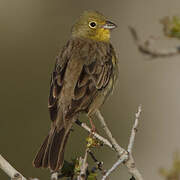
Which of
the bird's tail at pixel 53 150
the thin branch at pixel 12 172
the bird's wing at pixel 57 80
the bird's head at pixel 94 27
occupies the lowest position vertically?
the bird's tail at pixel 53 150

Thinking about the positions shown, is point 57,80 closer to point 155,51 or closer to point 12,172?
point 155,51

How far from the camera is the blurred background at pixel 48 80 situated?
34.9 feet

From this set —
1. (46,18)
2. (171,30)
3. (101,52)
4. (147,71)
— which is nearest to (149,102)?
(147,71)

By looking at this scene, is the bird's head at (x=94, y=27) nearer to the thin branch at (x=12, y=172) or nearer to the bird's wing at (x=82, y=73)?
the bird's wing at (x=82, y=73)

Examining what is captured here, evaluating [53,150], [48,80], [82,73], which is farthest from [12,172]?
[48,80]

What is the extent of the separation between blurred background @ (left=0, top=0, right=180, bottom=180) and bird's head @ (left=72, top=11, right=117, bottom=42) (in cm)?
375

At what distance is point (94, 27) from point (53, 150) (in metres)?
1.95

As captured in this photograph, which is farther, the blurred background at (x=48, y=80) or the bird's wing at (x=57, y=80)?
the blurred background at (x=48, y=80)

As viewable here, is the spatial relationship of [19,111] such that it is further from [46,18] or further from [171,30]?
[171,30]

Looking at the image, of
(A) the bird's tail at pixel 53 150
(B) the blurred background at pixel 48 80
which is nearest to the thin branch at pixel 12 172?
(A) the bird's tail at pixel 53 150

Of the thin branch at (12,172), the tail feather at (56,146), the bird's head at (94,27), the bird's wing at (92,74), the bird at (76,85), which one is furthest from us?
the bird's head at (94,27)

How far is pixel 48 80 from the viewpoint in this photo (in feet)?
39.2

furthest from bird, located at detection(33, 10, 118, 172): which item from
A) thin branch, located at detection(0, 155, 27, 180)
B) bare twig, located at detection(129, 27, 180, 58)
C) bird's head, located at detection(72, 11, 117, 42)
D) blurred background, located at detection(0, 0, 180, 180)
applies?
blurred background, located at detection(0, 0, 180, 180)

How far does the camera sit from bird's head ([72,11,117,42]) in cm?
636
